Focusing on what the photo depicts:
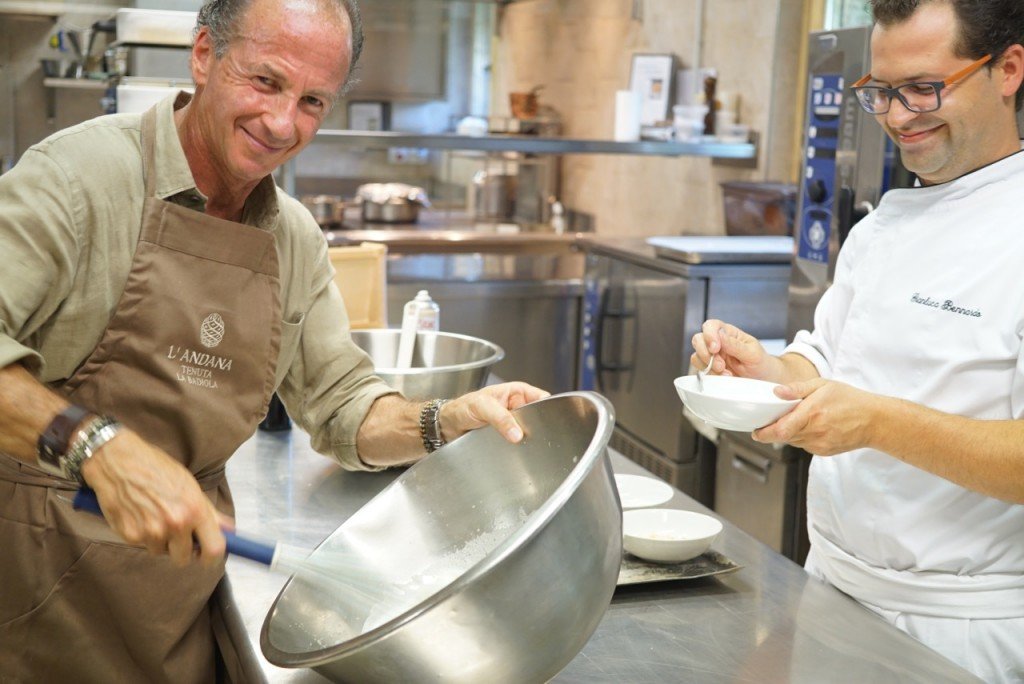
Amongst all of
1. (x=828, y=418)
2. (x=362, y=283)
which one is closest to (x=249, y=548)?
(x=828, y=418)

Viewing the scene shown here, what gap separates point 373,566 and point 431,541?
90mm

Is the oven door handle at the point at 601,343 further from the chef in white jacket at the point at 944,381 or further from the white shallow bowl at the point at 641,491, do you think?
the chef in white jacket at the point at 944,381

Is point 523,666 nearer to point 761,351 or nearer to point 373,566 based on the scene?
point 373,566

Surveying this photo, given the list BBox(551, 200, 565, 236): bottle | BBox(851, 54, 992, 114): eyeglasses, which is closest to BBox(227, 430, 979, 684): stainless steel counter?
BBox(851, 54, 992, 114): eyeglasses

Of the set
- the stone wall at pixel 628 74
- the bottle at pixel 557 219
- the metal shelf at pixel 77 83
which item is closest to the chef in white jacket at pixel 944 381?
the stone wall at pixel 628 74

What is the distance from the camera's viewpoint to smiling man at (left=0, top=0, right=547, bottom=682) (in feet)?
4.89

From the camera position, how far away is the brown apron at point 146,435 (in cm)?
153

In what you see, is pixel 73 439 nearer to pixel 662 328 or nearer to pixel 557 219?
pixel 662 328

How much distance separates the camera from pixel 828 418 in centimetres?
159

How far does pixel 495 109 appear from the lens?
29.6ft

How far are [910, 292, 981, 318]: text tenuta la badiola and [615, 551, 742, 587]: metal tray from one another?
52 centimetres

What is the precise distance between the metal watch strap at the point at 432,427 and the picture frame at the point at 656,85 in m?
4.34

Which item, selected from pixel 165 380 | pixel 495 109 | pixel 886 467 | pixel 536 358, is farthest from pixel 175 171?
pixel 495 109

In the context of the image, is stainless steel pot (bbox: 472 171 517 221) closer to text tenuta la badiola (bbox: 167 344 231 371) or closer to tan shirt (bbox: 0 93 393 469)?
tan shirt (bbox: 0 93 393 469)
